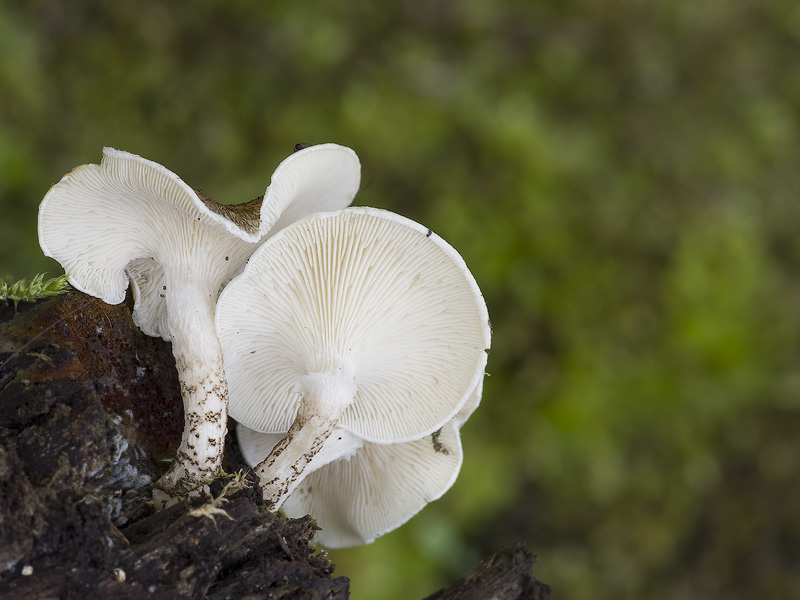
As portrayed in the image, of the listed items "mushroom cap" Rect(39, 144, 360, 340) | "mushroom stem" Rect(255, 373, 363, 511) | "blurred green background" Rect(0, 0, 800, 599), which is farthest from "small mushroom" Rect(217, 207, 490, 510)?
"blurred green background" Rect(0, 0, 800, 599)

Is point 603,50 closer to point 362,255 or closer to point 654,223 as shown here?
point 654,223

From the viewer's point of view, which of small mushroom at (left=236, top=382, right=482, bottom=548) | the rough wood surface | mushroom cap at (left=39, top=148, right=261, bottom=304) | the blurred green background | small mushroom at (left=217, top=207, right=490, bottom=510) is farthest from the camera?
the blurred green background

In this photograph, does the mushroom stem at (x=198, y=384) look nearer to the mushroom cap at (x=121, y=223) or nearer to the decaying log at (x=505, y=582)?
the mushroom cap at (x=121, y=223)

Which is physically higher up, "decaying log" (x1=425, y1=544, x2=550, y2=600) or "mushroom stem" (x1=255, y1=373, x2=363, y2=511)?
"mushroom stem" (x1=255, y1=373, x2=363, y2=511)

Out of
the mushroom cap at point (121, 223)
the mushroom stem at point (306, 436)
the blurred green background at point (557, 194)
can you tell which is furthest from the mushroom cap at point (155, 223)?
the blurred green background at point (557, 194)

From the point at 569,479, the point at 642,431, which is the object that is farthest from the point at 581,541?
the point at 642,431

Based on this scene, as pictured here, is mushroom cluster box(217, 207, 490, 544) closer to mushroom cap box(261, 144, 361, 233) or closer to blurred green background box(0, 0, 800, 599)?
mushroom cap box(261, 144, 361, 233)
